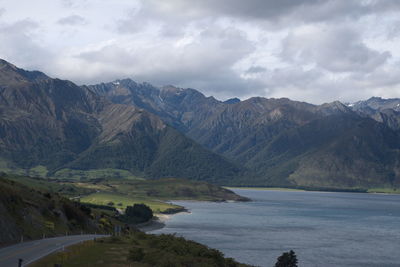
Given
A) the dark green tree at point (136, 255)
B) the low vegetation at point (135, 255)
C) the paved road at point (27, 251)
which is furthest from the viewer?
the dark green tree at point (136, 255)

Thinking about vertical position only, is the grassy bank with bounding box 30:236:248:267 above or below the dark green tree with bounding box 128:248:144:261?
below

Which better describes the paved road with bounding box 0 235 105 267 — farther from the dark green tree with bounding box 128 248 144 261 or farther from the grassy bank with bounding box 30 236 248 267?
the dark green tree with bounding box 128 248 144 261

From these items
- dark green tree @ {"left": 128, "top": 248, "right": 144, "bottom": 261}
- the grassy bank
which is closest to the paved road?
the grassy bank

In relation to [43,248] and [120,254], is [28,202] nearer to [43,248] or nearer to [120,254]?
[43,248]

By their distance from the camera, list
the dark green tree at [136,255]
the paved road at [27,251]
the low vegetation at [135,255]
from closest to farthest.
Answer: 1. the low vegetation at [135,255]
2. the paved road at [27,251]
3. the dark green tree at [136,255]

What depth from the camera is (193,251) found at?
57.9m

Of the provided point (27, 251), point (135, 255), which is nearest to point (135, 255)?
point (135, 255)

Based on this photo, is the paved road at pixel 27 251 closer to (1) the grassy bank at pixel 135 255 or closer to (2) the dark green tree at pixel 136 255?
(1) the grassy bank at pixel 135 255

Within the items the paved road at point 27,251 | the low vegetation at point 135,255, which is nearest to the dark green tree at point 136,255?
the low vegetation at point 135,255

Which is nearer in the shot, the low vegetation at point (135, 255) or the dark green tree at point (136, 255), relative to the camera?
the low vegetation at point (135, 255)

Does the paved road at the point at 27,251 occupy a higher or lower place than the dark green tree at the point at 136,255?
lower

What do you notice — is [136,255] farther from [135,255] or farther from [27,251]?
[27,251]

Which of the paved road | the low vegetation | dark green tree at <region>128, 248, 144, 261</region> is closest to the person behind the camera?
the low vegetation

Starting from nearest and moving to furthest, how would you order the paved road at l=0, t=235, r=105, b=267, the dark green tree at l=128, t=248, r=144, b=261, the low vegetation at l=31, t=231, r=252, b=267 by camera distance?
the low vegetation at l=31, t=231, r=252, b=267, the paved road at l=0, t=235, r=105, b=267, the dark green tree at l=128, t=248, r=144, b=261
